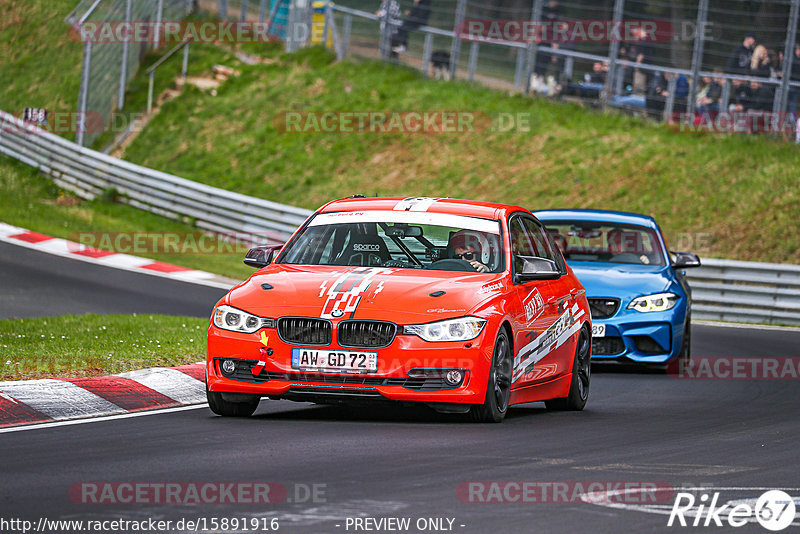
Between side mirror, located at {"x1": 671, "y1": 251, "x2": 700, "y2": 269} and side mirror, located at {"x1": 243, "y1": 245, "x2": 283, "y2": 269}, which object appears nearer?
side mirror, located at {"x1": 243, "y1": 245, "x2": 283, "y2": 269}

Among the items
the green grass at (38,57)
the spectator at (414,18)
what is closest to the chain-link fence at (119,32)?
the green grass at (38,57)

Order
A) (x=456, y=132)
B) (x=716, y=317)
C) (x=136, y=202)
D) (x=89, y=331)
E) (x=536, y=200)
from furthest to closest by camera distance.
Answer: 1. (x=456, y=132)
2. (x=136, y=202)
3. (x=536, y=200)
4. (x=716, y=317)
5. (x=89, y=331)

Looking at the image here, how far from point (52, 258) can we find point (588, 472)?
16.4 meters

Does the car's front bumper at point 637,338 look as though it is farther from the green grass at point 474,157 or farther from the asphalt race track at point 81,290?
the green grass at point 474,157

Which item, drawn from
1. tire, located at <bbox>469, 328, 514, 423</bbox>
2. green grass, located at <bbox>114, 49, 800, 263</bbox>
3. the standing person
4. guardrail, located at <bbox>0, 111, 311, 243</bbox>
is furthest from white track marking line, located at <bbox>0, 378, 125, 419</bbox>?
the standing person

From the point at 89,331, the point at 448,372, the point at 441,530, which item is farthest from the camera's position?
the point at 89,331

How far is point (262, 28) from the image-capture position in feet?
127

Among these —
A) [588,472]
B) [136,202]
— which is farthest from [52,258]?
[588,472]

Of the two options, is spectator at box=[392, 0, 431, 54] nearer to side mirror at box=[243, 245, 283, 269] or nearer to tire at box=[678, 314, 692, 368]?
tire at box=[678, 314, 692, 368]

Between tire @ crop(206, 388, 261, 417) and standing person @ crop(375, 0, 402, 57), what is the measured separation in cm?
2440

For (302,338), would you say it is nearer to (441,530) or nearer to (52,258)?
(441,530)

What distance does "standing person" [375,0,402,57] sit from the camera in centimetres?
3272

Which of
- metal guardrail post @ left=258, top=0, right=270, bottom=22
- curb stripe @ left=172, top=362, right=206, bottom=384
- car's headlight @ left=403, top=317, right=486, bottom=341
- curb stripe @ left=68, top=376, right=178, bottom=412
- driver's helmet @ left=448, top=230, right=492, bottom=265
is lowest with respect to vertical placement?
curb stripe @ left=172, top=362, right=206, bottom=384

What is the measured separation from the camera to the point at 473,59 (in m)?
32.2
